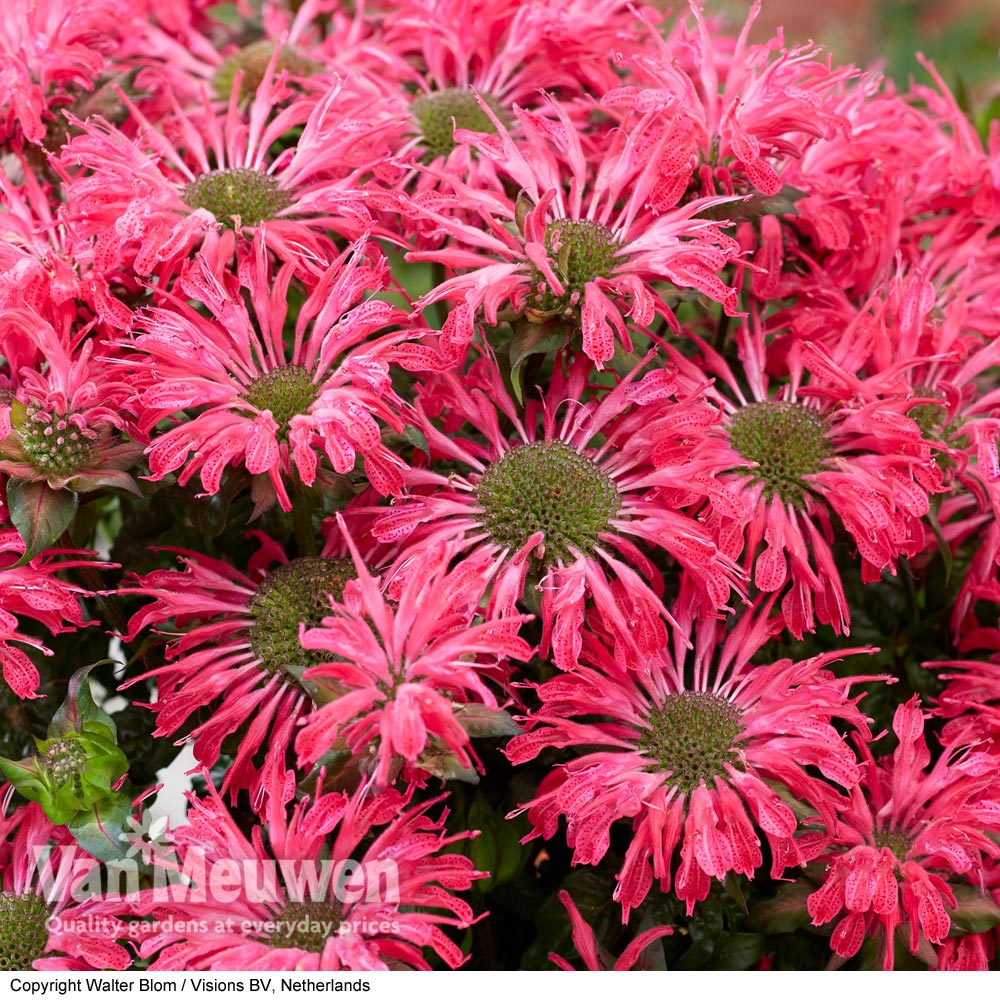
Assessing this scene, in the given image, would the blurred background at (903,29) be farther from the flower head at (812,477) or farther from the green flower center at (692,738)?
the green flower center at (692,738)

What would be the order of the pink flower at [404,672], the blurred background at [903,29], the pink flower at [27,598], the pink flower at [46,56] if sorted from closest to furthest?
1. the pink flower at [404,672]
2. the pink flower at [27,598]
3. the pink flower at [46,56]
4. the blurred background at [903,29]

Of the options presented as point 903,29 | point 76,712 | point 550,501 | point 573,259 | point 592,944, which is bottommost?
point 592,944

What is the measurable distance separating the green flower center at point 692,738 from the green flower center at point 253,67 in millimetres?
499

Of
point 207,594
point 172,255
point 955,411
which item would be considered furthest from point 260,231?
point 955,411

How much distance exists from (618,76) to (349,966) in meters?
0.54

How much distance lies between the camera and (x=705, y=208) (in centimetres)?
60

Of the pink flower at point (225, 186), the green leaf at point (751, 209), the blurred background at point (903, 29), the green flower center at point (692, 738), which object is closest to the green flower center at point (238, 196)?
the pink flower at point (225, 186)

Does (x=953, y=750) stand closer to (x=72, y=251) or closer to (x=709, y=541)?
(x=709, y=541)

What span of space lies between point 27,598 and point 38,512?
42 millimetres

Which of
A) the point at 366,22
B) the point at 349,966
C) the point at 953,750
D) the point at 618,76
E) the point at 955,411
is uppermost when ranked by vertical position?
the point at 366,22

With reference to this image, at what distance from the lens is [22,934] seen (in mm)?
547

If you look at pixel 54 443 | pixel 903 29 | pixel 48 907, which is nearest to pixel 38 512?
pixel 54 443

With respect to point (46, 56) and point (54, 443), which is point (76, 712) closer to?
point (54, 443)

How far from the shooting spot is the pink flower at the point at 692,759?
52cm
